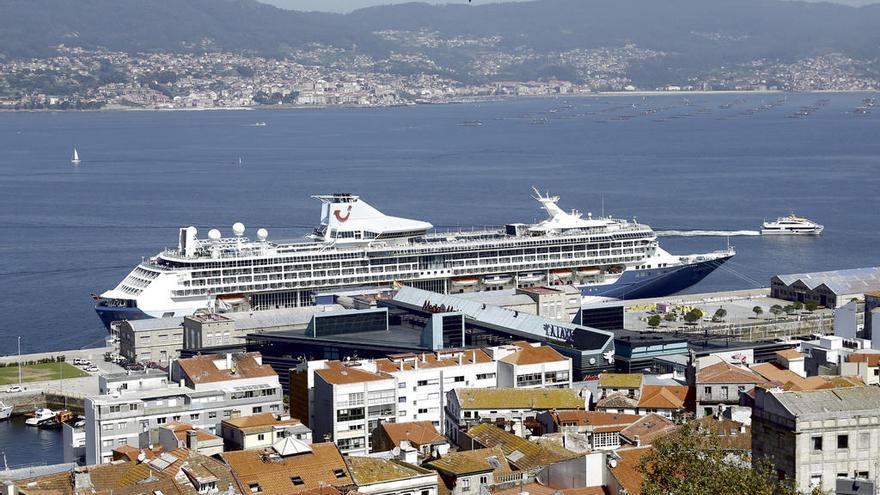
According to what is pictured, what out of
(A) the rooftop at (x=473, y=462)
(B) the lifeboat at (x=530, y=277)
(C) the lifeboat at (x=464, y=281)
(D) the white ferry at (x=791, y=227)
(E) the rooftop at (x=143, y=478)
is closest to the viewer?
(E) the rooftop at (x=143, y=478)

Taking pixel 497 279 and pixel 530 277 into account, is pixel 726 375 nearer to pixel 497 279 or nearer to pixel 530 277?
pixel 497 279

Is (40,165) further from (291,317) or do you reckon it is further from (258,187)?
(291,317)

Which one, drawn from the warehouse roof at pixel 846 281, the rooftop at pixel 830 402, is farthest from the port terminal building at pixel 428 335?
the rooftop at pixel 830 402

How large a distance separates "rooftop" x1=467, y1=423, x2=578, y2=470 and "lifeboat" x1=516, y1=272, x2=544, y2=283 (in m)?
31.9

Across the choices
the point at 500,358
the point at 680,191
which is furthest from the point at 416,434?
the point at 680,191

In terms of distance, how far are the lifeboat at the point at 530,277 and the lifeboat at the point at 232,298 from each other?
973cm

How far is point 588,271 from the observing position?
191 ft

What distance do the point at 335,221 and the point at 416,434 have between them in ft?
99.3

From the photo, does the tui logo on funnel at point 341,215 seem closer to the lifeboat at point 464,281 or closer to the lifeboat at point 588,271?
the lifeboat at point 464,281

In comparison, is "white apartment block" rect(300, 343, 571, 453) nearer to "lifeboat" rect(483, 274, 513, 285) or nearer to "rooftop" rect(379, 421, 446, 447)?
"rooftop" rect(379, 421, 446, 447)

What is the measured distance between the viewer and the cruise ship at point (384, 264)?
52.3m

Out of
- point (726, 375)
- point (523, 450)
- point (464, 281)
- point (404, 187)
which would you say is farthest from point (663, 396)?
point (404, 187)

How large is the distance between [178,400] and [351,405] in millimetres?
3089

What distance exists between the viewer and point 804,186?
102375mm
